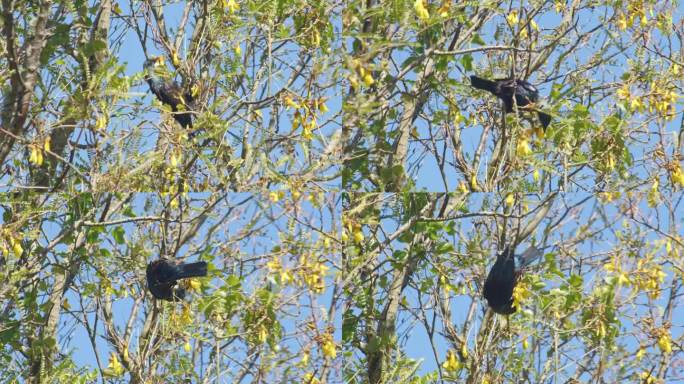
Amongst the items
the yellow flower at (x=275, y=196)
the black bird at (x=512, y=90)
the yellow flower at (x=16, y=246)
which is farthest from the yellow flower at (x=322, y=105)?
the yellow flower at (x=16, y=246)

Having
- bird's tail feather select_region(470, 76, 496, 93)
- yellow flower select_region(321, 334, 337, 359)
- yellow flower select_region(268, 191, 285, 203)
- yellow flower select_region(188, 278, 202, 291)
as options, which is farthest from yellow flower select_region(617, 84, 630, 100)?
yellow flower select_region(188, 278, 202, 291)

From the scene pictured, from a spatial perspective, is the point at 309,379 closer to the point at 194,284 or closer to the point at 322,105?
the point at 194,284

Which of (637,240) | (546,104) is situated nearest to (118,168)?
(546,104)

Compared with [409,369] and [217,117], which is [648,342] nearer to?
[409,369]

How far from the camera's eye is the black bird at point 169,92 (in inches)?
244

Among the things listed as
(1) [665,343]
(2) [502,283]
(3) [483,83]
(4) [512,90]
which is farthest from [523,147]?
(1) [665,343]

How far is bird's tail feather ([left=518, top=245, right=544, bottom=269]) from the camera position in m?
5.77

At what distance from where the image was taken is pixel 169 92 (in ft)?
20.5

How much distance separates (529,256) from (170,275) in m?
1.57

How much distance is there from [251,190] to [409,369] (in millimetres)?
1074

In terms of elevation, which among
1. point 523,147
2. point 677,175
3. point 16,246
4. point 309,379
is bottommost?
point 309,379

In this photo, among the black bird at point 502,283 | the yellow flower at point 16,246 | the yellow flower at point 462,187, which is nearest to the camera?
the yellow flower at point 16,246

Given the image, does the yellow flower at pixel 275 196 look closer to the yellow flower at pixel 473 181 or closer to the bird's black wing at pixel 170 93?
the bird's black wing at pixel 170 93

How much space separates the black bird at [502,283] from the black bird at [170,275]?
1.23m
